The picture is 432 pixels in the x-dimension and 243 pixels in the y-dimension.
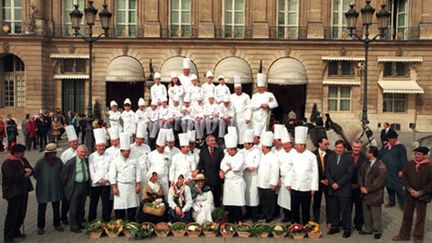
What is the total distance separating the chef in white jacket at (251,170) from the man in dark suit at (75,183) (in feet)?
13.1

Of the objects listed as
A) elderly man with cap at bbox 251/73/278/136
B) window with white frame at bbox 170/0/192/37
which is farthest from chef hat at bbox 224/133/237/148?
window with white frame at bbox 170/0/192/37

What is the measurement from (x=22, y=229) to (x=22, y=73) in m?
30.2

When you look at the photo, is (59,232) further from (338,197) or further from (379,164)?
(379,164)

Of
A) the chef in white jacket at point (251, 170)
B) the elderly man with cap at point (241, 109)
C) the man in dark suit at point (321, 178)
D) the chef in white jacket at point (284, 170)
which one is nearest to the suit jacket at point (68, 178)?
the chef in white jacket at point (251, 170)

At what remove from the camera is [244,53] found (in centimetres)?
3869

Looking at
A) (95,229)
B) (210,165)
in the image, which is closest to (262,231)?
(210,165)

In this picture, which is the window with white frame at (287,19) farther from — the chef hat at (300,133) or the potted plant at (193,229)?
the potted plant at (193,229)

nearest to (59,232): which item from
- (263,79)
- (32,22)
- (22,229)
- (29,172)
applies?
(22,229)

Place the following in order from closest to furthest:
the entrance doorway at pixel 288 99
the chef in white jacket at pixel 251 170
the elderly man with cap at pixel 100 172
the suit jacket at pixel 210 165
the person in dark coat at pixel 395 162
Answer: the elderly man with cap at pixel 100 172
the chef in white jacket at pixel 251 170
the suit jacket at pixel 210 165
the person in dark coat at pixel 395 162
the entrance doorway at pixel 288 99

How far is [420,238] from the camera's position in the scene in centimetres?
1125

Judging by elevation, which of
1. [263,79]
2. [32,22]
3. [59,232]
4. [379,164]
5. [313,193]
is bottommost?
[59,232]

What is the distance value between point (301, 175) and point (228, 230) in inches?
85.7

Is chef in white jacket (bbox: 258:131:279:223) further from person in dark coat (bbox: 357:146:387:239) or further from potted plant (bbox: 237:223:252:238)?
person in dark coat (bbox: 357:146:387:239)

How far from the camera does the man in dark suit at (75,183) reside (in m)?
11.8
